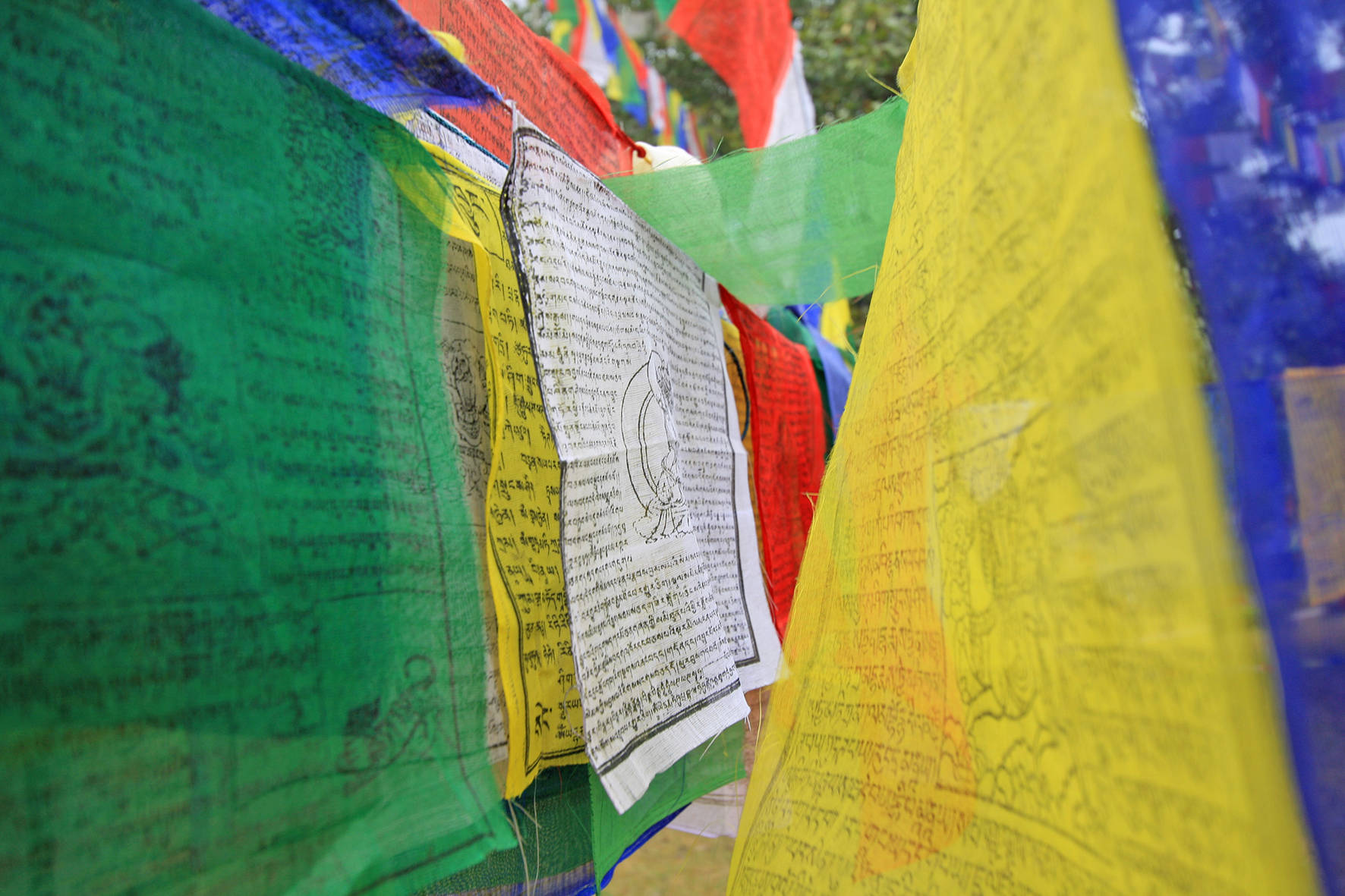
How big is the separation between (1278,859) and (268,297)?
48 cm

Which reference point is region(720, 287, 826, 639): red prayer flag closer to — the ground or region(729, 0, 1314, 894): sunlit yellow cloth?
region(729, 0, 1314, 894): sunlit yellow cloth

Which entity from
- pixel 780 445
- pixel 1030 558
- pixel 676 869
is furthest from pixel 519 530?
pixel 676 869

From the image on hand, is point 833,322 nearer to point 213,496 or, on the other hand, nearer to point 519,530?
point 519,530

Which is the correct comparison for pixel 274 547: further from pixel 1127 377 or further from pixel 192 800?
pixel 1127 377

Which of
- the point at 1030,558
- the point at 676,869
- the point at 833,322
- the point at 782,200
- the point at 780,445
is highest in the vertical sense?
the point at 833,322

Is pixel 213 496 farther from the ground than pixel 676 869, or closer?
farther from the ground

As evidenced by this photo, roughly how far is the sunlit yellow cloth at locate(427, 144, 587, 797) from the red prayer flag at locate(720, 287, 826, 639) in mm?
460

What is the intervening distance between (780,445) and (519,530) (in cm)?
70

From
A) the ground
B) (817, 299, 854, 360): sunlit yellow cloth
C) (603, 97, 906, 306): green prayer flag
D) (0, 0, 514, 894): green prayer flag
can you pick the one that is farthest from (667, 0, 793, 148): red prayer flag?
the ground

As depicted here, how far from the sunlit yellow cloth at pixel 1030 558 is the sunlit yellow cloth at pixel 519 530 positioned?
0.18m

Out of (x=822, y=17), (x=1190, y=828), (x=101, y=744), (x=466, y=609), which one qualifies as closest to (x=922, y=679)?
(x=1190, y=828)

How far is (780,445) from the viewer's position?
3.91ft

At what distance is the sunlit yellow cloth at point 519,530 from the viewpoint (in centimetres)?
52

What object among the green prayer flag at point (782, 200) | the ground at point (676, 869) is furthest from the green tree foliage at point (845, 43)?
the ground at point (676, 869)
